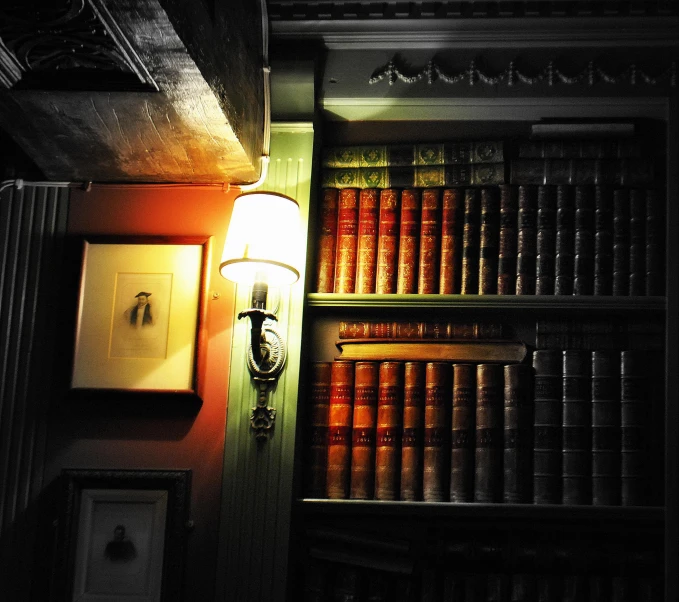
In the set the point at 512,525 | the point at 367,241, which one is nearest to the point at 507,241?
the point at 367,241

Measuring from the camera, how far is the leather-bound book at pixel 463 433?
2039mm

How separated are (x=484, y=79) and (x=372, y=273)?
551 millimetres

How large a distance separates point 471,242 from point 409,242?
15 centimetres

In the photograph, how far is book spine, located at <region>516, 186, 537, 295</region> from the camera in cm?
214

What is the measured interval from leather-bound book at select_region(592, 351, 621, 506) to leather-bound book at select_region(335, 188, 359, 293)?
0.60 meters

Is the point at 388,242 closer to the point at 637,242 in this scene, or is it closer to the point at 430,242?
the point at 430,242

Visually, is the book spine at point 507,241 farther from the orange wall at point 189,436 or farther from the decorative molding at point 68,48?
the decorative molding at point 68,48

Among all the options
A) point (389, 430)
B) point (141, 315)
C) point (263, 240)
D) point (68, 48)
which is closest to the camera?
point (68, 48)

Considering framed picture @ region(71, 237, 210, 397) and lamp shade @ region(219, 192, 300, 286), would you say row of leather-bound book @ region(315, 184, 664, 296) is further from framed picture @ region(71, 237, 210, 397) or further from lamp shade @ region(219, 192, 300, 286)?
framed picture @ region(71, 237, 210, 397)

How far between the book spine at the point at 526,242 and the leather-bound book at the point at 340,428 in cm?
45

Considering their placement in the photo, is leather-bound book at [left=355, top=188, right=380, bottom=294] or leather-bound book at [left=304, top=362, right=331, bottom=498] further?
leather-bound book at [left=355, top=188, right=380, bottom=294]

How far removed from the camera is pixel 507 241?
7.12 feet

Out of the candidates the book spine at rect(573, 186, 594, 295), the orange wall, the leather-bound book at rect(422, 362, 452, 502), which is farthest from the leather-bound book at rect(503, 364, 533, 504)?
the orange wall

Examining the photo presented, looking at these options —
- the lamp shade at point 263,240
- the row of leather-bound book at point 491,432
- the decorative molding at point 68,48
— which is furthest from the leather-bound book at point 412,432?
the decorative molding at point 68,48
